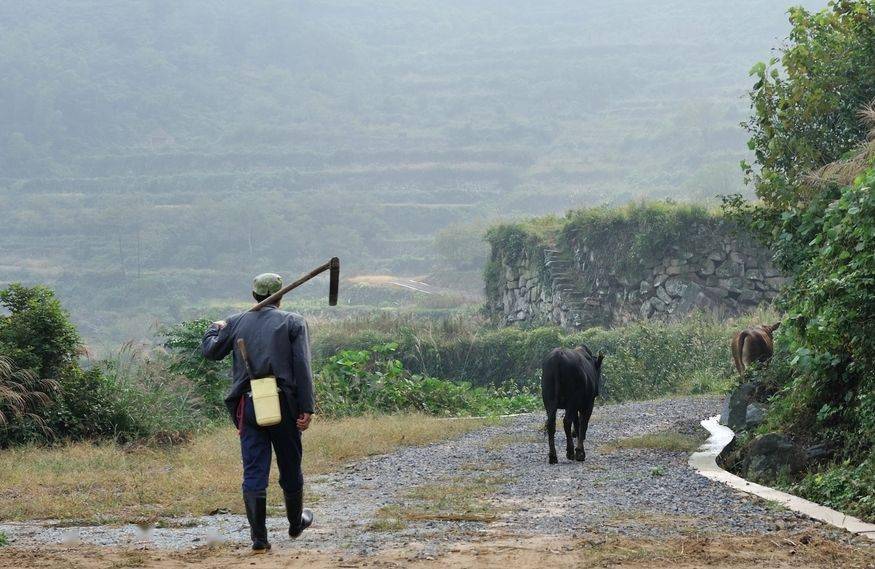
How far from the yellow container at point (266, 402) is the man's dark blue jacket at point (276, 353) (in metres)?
0.13

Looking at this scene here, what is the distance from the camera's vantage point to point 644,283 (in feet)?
110

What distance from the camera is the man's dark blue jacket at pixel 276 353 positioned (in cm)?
885

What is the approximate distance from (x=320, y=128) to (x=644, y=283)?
115m

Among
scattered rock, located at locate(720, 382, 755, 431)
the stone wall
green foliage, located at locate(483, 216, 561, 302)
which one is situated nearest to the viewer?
scattered rock, located at locate(720, 382, 755, 431)

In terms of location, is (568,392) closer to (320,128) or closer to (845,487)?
(845,487)

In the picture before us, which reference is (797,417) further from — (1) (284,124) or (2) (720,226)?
(1) (284,124)

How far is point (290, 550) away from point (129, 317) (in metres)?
79.8

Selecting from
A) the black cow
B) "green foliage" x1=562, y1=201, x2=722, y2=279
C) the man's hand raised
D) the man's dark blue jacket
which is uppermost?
"green foliage" x1=562, y1=201, x2=722, y2=279

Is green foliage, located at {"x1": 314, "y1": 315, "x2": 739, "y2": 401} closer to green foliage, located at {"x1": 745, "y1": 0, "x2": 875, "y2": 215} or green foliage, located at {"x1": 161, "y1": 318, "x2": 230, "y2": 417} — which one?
green foliage, located at {"x1": 745, "y1": 0, "x2": 875, "y2": 215}

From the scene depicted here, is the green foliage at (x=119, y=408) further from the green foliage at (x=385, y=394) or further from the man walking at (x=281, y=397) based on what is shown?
the man walking at (x=281, y=397)

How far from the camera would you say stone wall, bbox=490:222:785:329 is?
31344 millimetres

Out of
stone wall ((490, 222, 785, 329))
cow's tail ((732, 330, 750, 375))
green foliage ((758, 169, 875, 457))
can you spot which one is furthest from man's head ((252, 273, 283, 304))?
stone wall ((490, 222, 785, 329))

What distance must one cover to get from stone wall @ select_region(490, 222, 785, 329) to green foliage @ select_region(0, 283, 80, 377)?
56.7ft

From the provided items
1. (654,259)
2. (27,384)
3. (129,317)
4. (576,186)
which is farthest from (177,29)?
(27,384)
